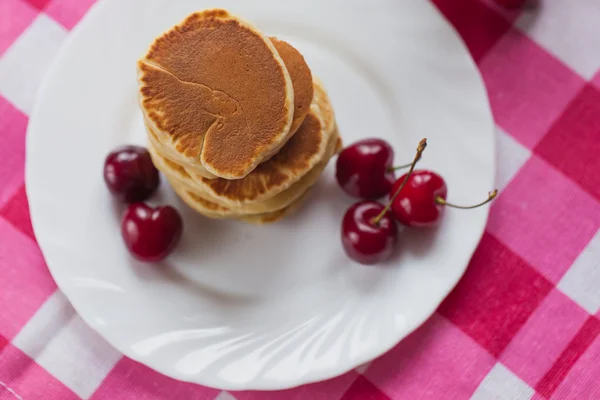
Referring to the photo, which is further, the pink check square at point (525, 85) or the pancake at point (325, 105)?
the pink check square at point (525, 85)

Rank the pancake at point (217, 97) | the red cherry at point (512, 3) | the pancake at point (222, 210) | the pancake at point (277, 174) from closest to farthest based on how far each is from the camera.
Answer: the pancake at point (217, 97) < the pancake at point (277, 174) < the pancake at point (222, 210) < the red cherry at point (512, 3)

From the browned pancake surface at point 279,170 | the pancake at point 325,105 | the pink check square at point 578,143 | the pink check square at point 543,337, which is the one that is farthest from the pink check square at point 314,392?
the pink check square at point 578,143

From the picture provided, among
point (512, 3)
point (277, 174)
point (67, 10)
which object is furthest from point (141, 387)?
point (512, 3)

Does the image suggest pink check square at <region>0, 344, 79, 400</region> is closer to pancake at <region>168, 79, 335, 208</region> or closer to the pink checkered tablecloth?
the pink checkered tablecloth

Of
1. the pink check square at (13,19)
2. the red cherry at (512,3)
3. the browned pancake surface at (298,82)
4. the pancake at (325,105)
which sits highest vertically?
the red cherry at (512,3)

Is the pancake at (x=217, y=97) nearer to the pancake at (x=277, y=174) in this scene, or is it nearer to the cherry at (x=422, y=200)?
the pancake at (x=277, y=174)

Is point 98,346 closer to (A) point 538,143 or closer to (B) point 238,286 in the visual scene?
(B) point 238,286

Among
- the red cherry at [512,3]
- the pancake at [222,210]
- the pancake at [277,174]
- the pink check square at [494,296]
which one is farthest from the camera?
the red cherry at [512,3]
